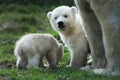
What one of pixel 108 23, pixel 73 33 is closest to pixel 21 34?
pixel 73 33

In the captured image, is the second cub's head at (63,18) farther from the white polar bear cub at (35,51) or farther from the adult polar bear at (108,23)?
the adult polar bear at (108,23)

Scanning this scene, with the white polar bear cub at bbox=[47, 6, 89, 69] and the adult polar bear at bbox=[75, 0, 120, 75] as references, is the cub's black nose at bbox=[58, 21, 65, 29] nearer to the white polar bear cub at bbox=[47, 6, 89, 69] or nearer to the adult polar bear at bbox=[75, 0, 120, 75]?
the white polar bear cub at bbox=[47, 6, 89, 69]

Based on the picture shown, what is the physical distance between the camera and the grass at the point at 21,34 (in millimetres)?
8227

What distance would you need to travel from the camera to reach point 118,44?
26.3 feet

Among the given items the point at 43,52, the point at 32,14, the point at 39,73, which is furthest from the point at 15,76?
the point at 32,14

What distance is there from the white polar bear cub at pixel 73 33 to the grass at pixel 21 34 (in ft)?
1.22

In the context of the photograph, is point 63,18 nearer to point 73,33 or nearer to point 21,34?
point 73,33

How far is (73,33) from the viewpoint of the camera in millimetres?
10000

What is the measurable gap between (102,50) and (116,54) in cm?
100

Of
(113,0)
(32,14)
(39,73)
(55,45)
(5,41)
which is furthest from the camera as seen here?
(32,14)

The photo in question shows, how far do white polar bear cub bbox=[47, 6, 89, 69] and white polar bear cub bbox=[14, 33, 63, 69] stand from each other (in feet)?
1.24

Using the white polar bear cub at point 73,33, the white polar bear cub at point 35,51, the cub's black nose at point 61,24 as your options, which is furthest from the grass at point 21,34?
the cub's black nose at point 61,24

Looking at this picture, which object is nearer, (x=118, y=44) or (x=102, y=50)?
(x=118, y=44)

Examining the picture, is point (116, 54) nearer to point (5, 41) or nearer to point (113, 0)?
point (113, 0)
